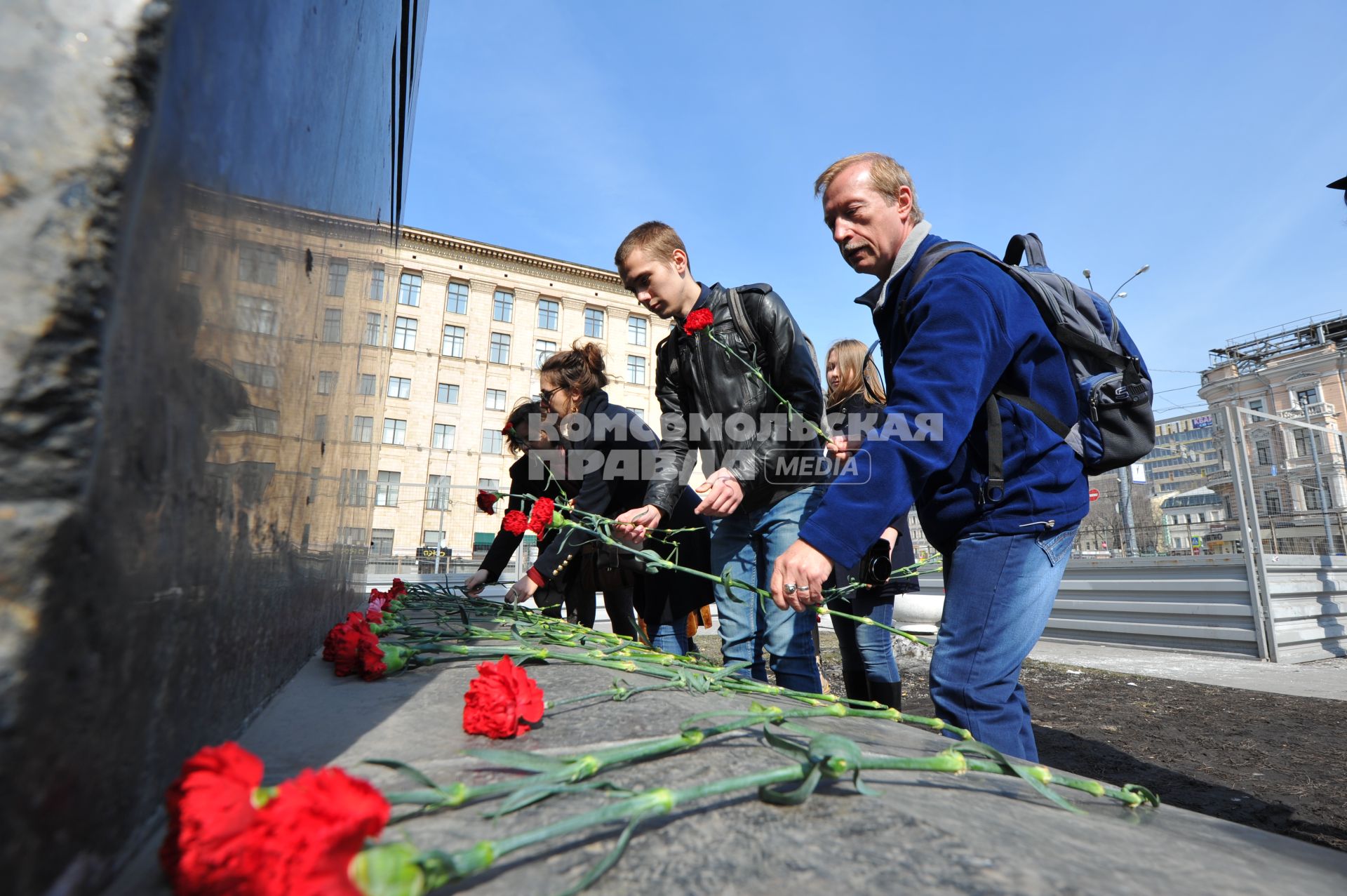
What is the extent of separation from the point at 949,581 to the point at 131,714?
63.9 inches

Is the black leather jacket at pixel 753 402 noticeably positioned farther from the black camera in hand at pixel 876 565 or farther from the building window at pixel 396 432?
the building window at pixel 396 432

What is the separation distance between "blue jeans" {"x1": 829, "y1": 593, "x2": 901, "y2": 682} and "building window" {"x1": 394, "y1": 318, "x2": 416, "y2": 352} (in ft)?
91.4

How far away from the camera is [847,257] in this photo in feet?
6.42

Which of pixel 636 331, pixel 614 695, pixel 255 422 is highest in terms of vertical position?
pixel 636 331

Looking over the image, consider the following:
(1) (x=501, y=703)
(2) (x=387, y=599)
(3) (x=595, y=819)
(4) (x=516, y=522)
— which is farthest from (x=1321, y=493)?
(3) (x=595, y=819)

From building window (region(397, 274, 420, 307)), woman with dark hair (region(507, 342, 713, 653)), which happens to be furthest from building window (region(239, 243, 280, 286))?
building window (region(397, 274, 420, 307))

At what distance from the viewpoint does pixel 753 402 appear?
8.45ft

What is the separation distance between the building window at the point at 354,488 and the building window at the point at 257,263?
120 cm

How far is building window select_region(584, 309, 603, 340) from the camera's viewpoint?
1243 inches

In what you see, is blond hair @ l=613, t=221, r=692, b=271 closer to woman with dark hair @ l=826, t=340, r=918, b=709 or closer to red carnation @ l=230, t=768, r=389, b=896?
woman with dark hair @ l=826, t=340, r=918, b=709

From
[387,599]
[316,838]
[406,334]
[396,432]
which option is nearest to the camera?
[316,838]

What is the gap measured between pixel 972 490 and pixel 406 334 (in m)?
29.3

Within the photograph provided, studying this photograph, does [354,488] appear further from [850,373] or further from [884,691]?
[850,373]

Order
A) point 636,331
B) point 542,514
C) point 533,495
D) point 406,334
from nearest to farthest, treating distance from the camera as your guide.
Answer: point 542,514, point 533,495, point 406,334, point 636,331
